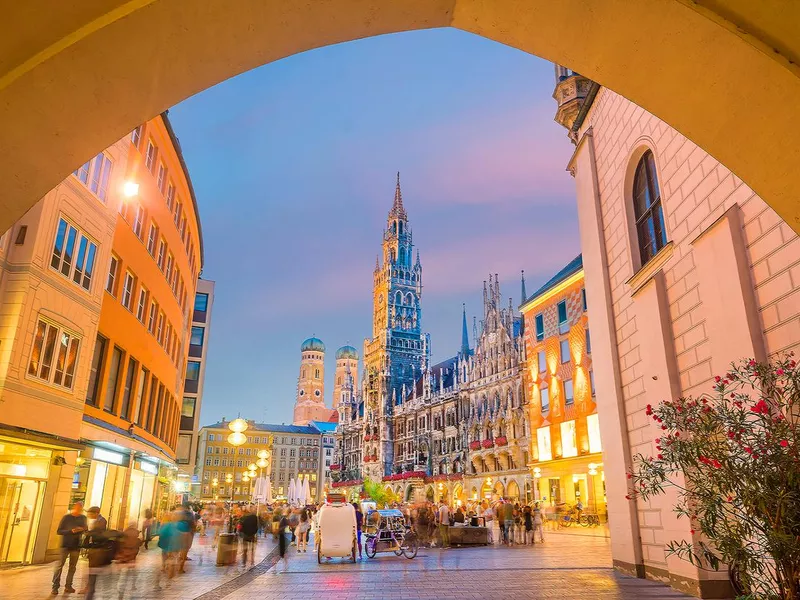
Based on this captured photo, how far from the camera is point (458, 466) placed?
6550 cm

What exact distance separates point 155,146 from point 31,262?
32.4 ft

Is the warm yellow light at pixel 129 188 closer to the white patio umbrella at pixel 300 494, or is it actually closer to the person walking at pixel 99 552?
the person walking at pixel 99 552

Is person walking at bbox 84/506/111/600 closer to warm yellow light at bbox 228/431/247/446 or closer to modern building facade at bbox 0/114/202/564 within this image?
→ warm yellow light at bbox 228/431/247/446

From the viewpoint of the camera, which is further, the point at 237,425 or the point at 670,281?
the point at 237,425

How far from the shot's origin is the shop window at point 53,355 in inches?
561

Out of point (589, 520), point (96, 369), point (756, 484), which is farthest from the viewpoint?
point (589, 520)

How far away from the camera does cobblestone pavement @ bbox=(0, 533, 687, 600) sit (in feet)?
34.1

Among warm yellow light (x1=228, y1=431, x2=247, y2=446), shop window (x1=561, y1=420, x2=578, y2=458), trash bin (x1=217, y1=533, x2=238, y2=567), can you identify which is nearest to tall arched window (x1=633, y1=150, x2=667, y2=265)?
warm yellow light (x1=228, y1=431, x2=247, y2=446)

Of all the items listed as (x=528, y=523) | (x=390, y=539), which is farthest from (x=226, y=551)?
(x=528, y=523)

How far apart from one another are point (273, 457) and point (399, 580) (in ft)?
391

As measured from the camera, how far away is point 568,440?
38.0 m

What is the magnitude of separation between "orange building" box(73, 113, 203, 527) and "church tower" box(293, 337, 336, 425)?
469 ft

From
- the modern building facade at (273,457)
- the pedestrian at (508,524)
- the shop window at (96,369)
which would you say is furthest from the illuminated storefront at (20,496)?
the modern building facade at (273,457)

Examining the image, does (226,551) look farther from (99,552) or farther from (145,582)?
(99,552)
